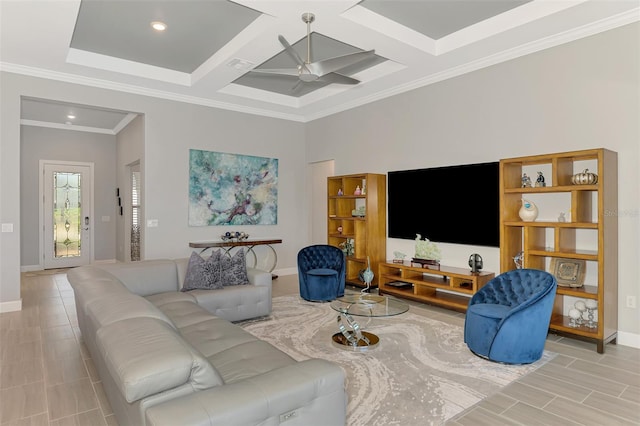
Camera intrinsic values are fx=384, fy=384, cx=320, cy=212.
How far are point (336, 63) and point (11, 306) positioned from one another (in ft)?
16.9

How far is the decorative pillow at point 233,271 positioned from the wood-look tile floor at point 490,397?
154 cm

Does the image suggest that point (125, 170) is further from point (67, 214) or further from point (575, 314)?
point (575, 314)

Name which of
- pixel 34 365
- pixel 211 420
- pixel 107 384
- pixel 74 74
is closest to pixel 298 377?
pixel 211 420

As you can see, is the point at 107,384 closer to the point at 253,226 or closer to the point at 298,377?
the point at 298,377

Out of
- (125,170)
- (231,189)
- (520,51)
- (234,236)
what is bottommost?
(234,236)

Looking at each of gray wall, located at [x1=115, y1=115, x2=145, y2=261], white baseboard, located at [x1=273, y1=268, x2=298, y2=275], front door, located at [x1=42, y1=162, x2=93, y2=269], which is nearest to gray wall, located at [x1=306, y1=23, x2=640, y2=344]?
white baseboard, located at [x1=273, y1=268, x2=298, y2=275]

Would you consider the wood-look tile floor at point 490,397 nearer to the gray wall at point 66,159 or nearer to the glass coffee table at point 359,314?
the glass coffee table at point 359,314

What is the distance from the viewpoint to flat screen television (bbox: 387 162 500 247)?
486 cm

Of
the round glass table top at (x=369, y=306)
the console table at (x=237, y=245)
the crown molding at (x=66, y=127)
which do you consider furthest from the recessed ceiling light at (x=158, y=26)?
the crown molding at (x=66, y=127)

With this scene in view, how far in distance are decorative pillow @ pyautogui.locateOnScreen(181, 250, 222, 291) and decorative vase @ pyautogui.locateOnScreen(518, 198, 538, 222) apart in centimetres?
350

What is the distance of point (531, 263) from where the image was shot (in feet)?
13.7

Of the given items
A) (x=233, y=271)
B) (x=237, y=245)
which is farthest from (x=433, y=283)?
(x=237, y=245)

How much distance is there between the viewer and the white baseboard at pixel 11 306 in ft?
16.4

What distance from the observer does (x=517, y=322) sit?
322cm
